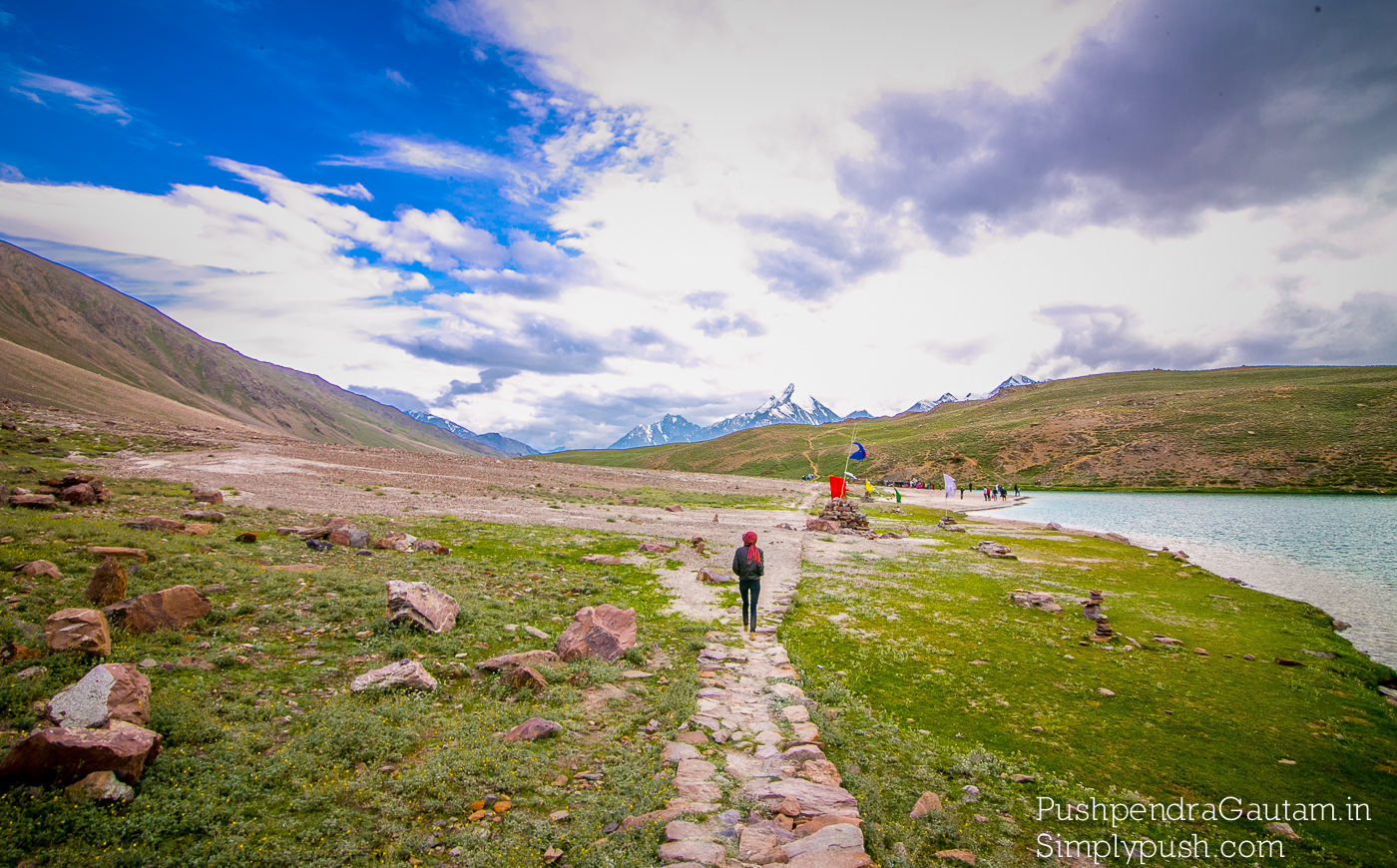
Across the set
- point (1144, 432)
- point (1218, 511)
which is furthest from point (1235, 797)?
point (1144, 432)

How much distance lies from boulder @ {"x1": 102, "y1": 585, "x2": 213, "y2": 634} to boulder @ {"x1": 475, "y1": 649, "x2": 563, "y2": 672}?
20.4 ft

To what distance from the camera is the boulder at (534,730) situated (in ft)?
29.3

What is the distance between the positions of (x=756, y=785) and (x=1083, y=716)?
7707 mm

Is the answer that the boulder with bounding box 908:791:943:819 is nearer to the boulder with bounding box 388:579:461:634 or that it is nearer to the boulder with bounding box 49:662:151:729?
the boulder with bounding box 388:579:461:634

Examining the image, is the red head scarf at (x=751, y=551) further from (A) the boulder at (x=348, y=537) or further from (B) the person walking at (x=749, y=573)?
(A) the boulder at (x=348, y=537)

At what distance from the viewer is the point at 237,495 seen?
30.1 metres

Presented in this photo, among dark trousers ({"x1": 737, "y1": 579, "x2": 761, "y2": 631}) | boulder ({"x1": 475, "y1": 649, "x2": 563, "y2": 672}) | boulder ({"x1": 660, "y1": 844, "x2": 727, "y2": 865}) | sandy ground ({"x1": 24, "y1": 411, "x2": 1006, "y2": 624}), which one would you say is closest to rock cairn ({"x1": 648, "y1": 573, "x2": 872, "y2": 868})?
boulder ({"x1": 660, "y1": 844, "x2": 727, "y2": 865})

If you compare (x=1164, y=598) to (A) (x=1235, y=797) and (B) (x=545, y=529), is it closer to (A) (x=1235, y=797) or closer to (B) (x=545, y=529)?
(A) (x=1235, y=797)

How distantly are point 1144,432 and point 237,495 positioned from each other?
7074 inches

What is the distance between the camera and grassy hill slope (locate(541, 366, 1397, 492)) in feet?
340

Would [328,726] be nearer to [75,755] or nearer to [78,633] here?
[75,755]

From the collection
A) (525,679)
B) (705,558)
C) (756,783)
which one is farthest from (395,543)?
(756,783)

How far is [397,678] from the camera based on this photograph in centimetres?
1023

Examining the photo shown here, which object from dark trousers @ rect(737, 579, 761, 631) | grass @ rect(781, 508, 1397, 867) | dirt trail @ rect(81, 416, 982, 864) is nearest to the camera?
dirt trail @ rect(81, 416, 982, 864)
